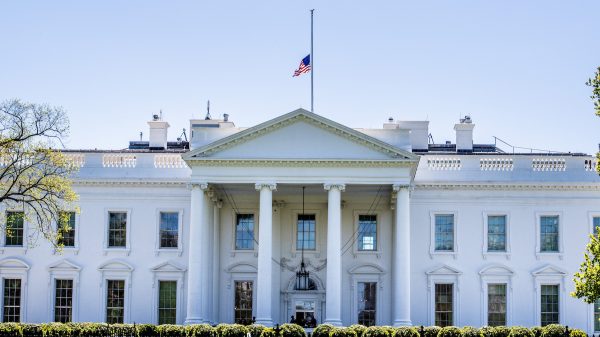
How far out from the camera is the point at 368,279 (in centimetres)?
4556

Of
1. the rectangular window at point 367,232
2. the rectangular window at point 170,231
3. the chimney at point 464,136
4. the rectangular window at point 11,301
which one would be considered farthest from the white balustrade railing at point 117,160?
the chimney at point 464,136

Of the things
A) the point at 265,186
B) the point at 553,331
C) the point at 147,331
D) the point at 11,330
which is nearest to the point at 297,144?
the point at 265,186

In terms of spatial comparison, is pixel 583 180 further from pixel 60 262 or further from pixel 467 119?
pixel 60 262

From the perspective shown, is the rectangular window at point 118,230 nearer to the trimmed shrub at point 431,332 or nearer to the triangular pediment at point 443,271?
the triangular pediment at point 443,271

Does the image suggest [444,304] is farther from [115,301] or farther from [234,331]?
[115,301]

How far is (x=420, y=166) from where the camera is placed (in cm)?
4597

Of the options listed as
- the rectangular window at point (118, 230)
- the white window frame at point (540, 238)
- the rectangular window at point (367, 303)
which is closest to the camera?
the white window frame at point (540, 238)

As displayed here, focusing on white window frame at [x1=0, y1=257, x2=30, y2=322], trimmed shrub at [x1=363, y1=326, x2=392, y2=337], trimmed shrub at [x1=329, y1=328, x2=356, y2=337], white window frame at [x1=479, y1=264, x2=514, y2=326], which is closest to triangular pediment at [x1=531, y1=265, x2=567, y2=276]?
white window frame at [x1=479, y1=264, x2=514, y2=326]

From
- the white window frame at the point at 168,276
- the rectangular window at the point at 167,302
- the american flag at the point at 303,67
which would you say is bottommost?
the rectangular window at the point at 167,302

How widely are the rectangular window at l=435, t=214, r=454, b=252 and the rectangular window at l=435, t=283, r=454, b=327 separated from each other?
1.81 meters

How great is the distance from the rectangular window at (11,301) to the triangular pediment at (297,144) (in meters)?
11.5

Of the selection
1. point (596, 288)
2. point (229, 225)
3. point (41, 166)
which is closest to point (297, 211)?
point (229, 225)

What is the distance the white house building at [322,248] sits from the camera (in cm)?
4488

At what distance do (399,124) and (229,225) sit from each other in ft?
38.0
